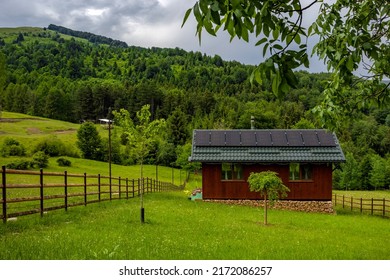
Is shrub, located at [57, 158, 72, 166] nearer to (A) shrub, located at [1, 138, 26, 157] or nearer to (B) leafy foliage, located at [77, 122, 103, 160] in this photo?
(A) shrub, located at [1, 138, 26, 157]

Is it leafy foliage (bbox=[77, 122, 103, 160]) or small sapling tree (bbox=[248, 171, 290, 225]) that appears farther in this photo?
leafy foliage (bbox=[77, 122, 103, 160])

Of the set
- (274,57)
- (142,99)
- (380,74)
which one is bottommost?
(274,57)

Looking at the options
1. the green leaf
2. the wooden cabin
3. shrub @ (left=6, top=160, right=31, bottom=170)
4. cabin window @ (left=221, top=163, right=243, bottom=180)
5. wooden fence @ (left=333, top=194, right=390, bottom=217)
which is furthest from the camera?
shrub @ (left=6, top=160, right=31, bottom=170)

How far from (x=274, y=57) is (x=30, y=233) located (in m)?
8.21

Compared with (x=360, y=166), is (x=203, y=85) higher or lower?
higher

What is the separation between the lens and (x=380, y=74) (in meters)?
7.81

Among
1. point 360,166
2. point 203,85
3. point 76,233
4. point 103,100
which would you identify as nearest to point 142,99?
point 103,100

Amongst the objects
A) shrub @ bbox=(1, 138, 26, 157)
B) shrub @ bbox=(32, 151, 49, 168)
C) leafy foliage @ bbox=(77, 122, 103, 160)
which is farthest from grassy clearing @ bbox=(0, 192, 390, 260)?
leafy foliage @ bbox=(77, 122, 103, 160)

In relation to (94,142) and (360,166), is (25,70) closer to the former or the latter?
(94,142)

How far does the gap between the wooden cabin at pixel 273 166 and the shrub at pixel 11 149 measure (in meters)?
42.0

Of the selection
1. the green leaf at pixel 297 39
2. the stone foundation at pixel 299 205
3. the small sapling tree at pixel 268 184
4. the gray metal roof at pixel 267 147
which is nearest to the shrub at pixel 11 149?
the gray metal roof at pixel 267 147

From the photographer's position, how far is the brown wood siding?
29406 millimetres

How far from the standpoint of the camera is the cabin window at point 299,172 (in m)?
29.6

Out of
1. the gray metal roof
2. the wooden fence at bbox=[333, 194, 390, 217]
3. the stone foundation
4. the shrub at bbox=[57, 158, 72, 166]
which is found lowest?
the wooden fence at bbox=[333, 194, 390, 217]
